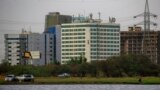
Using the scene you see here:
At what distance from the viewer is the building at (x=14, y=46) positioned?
141 meters

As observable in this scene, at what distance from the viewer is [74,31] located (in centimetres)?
14875

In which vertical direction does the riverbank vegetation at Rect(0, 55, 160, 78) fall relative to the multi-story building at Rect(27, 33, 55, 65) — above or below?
below

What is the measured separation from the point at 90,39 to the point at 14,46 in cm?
2080

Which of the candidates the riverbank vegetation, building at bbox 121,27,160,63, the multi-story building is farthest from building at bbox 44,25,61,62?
the riverbank vegetation

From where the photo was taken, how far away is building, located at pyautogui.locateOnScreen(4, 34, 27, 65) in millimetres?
140625

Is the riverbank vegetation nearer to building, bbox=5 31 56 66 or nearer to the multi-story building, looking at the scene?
building, bbox=5 31 56 66

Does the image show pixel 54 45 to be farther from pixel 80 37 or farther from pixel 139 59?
pixel 139 59

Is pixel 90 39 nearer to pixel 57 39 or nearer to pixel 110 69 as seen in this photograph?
pixel 57 39

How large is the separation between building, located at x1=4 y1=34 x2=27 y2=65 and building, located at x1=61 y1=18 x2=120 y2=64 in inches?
437

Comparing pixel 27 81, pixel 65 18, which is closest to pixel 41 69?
pixel 27 81

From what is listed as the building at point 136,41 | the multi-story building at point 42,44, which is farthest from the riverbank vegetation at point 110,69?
the building at point 136,41

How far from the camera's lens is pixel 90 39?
146 metres

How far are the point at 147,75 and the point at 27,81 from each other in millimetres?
24368

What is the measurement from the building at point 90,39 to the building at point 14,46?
11092mm
